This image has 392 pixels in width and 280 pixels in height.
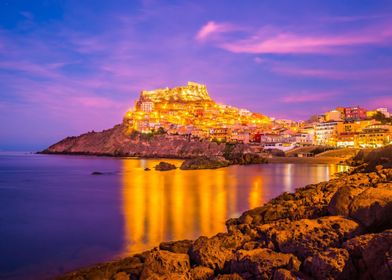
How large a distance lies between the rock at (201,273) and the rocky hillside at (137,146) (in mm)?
64001

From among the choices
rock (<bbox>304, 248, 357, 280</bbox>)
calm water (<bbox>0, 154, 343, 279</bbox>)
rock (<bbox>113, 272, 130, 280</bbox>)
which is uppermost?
rock (<bbox>304, 248, 357, 280</bbox>)

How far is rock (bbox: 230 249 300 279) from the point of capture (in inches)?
179

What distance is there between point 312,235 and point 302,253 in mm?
319

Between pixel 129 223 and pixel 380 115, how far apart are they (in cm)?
8337

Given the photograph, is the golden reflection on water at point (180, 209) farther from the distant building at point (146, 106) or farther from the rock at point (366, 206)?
the distant building at point (146, 106)

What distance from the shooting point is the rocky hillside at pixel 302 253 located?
403 cm

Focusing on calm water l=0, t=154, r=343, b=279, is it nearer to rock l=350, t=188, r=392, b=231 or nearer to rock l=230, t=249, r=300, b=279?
rock l=230, t=249, r=300, b=279

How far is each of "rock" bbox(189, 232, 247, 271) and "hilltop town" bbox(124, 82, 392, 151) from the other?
59593 mm

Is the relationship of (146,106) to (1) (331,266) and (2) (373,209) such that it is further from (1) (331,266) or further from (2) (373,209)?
(1) (331,266)

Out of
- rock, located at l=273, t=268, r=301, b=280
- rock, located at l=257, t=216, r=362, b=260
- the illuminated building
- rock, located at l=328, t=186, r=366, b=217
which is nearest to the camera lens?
rock, located at l=273, t=268, r=301, b=280

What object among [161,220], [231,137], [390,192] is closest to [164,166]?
[161,220]

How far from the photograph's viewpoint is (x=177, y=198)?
1730 centimetres

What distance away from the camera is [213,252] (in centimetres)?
544

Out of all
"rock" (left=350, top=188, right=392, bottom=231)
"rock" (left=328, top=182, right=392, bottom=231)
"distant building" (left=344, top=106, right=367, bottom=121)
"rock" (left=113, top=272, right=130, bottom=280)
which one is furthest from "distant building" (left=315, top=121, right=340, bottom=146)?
"rock" (left=113, top=272, right=130, bottom=280)
